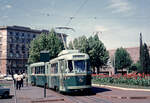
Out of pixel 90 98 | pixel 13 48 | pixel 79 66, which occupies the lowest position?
pixel 90 98

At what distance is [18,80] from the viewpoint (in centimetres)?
2603

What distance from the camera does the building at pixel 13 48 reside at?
86312mm

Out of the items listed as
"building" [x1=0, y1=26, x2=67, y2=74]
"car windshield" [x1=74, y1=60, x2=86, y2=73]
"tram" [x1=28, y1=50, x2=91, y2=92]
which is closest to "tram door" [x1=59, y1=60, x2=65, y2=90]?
"tram" [x1=28, y1=50, x2=91, y2=92]

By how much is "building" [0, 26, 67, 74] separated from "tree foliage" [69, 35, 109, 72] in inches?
1369

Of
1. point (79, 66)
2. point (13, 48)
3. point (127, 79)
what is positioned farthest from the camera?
point (13, 48)

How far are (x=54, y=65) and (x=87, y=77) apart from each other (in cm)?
448

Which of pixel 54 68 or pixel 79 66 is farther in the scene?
pixel 54 68

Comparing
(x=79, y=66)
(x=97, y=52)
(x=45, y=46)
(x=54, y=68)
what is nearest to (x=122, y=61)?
(x=97, y=52)

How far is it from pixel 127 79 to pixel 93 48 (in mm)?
29815

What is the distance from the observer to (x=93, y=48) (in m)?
55.8

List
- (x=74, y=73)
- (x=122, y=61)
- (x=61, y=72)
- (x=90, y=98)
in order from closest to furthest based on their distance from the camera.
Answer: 1. (x=90, y=98)
2. (x=74, y=73)
3. (x=61, y=72)
4. (x=122, y=61)

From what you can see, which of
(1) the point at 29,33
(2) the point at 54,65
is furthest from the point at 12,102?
(1) the point at 29,33

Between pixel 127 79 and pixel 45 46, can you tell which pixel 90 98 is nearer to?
pixel 127 79

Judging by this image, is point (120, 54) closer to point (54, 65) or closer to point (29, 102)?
point (54, 65)
